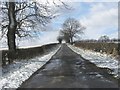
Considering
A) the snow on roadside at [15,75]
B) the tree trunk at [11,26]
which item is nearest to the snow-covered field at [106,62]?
the snow on roadside at [15,75]

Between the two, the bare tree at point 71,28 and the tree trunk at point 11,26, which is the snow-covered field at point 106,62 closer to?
the tree trunk at point 11,26

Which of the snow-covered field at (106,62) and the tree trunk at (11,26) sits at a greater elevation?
the tree trunk at (11,26)

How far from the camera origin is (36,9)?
102ft

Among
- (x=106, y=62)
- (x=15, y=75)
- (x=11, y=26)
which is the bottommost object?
(x=106, y=62)

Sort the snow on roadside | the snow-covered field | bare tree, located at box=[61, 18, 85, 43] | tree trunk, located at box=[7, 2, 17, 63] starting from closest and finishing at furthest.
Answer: the snow on roadside, the snow-covered field, tree trunk, located at box=[7, 2, 17, 63], bare tree, located at box=[61, 18, 85, 43]

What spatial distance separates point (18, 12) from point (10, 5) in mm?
2256

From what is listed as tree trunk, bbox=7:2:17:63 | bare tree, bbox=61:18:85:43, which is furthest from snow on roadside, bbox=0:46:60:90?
bare tree, bbox=61:18:85:43

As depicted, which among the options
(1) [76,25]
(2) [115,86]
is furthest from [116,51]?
(1) [76,25]

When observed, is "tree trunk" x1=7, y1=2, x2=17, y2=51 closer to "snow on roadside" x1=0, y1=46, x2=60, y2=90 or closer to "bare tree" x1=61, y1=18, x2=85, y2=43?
"snow on roadside" x1=0, y1=46, x2=60, y2=90

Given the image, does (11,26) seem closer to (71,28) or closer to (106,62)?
(106,62)

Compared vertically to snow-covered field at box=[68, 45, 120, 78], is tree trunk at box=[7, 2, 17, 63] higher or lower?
higher

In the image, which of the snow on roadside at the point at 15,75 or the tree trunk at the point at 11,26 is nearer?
the snow on roadside at the point at 15,75

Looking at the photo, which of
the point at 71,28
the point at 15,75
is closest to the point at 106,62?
the point at 15,75

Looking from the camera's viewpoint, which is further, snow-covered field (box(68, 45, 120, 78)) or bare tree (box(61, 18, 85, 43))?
bare tree (box(61, 18, 85, 43))
